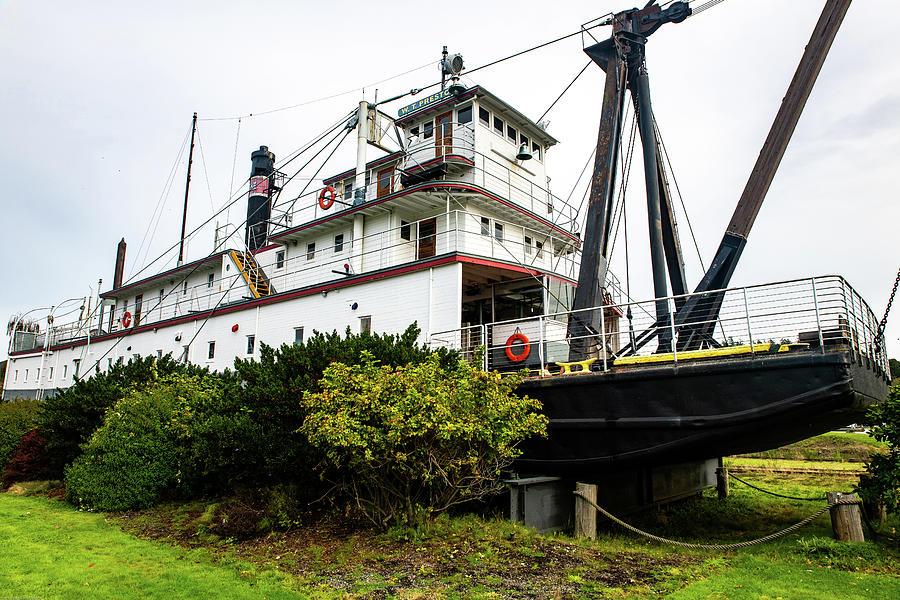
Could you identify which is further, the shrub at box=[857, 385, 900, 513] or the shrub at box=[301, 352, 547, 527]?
the shrub at box=[301, 352, 547, 527]

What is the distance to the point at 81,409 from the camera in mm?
14586

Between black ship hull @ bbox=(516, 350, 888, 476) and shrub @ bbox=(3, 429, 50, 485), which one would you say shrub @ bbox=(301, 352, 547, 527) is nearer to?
black ship hull @ bbox=(516, 350, 888, 476)

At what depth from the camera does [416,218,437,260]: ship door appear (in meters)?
17.6

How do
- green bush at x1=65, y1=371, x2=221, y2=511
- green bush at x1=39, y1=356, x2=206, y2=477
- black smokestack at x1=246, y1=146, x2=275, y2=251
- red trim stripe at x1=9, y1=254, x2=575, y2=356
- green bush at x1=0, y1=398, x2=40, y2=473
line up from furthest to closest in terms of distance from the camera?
black smokestack at x1=246, y1=146, x2=275, y2=251 → green bush at x1=0, y1=398, x2=40, y2=473 → green bush at x1=39, y1=356, x2=206, y2=477 → red trim stripe at x1=9, y1=254, x2=575, y2=356 → green bush at x1=65, y1=371, x2=221, y2=511

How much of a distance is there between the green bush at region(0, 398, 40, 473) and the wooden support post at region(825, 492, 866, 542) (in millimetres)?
19102

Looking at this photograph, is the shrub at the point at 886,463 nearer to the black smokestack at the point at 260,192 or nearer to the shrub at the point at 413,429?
the shrub at the point at 413,429

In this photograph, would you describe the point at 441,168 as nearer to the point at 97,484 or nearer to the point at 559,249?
the point at 559,249

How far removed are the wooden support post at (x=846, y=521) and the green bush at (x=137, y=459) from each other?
11.3m

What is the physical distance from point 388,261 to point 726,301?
1027 centimetres

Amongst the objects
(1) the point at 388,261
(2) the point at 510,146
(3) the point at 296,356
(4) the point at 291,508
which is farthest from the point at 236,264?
(4) the point at 291,508

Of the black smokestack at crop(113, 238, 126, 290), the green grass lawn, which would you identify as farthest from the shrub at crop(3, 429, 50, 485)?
the black smokestack at crop(113, 238, 126, 290)

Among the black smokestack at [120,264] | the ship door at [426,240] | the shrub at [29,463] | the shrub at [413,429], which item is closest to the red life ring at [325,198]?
the ship door at [426,240]

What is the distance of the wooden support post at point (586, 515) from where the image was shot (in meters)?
9.77

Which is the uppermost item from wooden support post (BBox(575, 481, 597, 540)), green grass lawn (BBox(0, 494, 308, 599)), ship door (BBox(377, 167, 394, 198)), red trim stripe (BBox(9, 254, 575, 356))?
ship door (BBox(377, 167, 394, 198))
